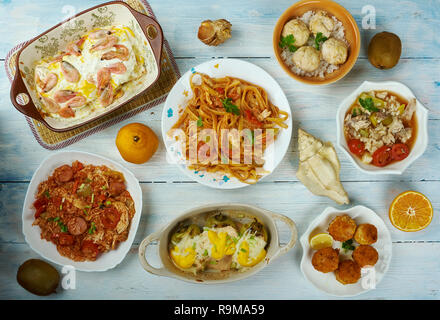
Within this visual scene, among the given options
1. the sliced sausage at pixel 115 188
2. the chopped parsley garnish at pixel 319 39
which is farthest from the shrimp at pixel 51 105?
the chopped parsley garnish at pixel 319 39

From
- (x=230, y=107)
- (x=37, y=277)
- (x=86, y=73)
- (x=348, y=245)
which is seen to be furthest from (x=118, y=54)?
(x=348, y=245)

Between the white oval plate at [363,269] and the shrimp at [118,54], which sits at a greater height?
the shrimp at [118,54]

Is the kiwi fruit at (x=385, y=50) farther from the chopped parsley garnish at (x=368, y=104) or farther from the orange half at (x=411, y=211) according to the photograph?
the orange half at (x=411, y=211)

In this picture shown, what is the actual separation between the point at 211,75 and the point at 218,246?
1026 mm

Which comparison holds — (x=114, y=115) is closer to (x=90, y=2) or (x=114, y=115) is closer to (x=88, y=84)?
(x=88, y=84)

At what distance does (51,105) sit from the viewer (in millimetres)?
2121

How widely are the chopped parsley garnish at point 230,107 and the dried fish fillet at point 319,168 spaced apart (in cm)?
42

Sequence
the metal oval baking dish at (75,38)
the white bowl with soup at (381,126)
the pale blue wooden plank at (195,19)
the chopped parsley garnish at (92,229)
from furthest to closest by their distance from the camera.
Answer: the pale blue wooden plank at (195,19) < the chopped parsley garnish at (92,229) < the white bowl with soup at (381,126) < the metal oval baking dish at (75,38)

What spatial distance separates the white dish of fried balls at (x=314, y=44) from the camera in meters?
2.17

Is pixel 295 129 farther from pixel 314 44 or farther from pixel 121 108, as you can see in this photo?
pixel 121 108

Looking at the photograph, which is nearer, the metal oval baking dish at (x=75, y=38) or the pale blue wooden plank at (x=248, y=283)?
the metal oval baking dish at (x=75, y=38)

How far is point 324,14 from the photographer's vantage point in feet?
7.32

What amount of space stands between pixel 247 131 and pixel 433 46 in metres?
1.38
